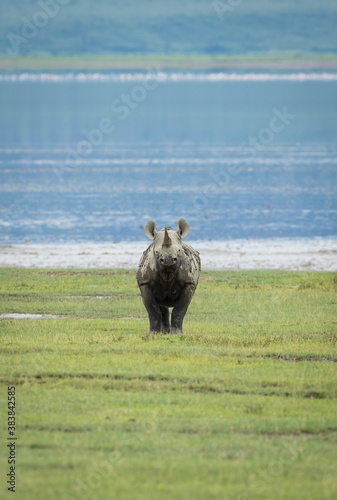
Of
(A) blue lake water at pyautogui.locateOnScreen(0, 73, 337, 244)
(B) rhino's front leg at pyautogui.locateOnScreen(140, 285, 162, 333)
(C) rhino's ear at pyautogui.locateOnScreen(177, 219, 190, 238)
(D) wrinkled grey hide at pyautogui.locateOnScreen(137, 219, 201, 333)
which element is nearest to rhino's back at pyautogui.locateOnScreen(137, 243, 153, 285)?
(D) wrinkled grey hide at pyautogui.locateOnScreen(137, 219, 201, 333)

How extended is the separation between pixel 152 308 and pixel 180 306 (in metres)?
0.44

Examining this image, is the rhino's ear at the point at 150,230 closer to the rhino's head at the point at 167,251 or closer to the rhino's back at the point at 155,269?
the rhino's back at the point at 155,269

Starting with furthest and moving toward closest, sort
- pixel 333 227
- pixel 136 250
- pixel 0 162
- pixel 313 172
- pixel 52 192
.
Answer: pixel 0 162, pixel 313 172, pixel 52 192, pixel 333 227, pixel 136 250

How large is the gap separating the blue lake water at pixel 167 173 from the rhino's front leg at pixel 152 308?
19.3 metres

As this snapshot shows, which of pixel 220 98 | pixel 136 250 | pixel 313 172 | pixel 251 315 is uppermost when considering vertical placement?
pixel 220 98

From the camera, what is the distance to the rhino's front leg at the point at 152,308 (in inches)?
622

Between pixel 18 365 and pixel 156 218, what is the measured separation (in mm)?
28304

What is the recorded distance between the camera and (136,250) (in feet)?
105

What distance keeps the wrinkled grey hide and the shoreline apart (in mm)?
11709

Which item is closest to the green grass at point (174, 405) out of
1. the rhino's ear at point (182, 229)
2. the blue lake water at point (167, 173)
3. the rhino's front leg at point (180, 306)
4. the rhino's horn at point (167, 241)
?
the rhino's front leg at point (180, 306)

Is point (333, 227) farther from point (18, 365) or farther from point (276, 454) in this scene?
point (276, 454)

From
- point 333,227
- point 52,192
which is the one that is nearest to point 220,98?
point 52,192

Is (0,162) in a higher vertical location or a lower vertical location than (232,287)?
higher

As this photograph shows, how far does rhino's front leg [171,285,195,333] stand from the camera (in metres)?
A: 15.7
